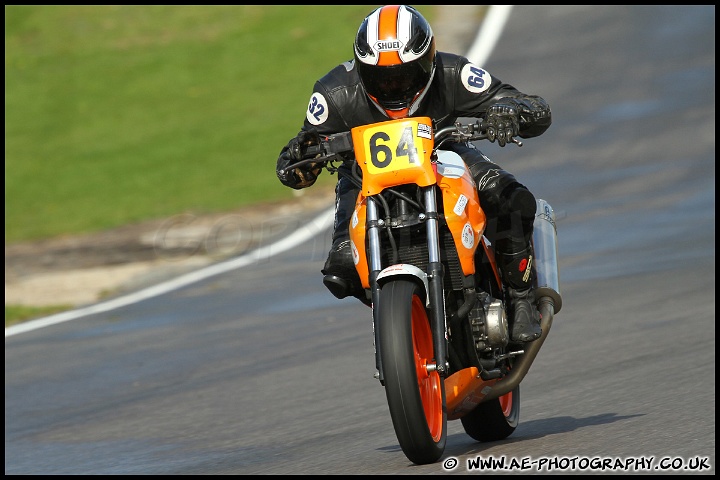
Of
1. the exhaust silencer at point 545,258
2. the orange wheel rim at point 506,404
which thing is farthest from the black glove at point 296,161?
the orange wheel rim at point 506,404

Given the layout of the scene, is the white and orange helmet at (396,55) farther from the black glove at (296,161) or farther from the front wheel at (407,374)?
the front wheel at (407,374)

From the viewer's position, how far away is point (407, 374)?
505 centimetres

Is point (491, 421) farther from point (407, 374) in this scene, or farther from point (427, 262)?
point (407, 374)

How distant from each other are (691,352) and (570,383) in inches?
33.1

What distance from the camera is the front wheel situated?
505 centimetres

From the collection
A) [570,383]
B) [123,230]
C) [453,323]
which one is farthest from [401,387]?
[123,230]

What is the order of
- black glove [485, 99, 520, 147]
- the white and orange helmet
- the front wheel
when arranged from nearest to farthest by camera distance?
1. the front wheel
2. black glove [485, 99, 520, 147]
3. the white and orange helmet

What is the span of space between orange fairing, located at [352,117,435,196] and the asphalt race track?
1.19 meters

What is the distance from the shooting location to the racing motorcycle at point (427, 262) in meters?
5.30

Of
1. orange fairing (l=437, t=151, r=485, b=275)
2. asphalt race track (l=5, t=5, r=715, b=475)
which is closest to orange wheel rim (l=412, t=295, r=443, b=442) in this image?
asphalt race track (l=5, t=5, r=715, b=475)

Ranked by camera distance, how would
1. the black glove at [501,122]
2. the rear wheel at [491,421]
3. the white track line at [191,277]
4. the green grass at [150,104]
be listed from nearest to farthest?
the black glove at [501,122] < the rear wheel at [491,421] < the white track line at [191,277] < the green grass at [150,104]

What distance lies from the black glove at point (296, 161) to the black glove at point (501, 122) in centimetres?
80

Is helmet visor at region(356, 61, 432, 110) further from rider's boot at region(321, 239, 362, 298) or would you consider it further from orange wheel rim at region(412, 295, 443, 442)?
orange wheel rim at region(412, 295, 443, 442)

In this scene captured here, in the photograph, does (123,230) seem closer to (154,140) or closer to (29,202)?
(29,202)
